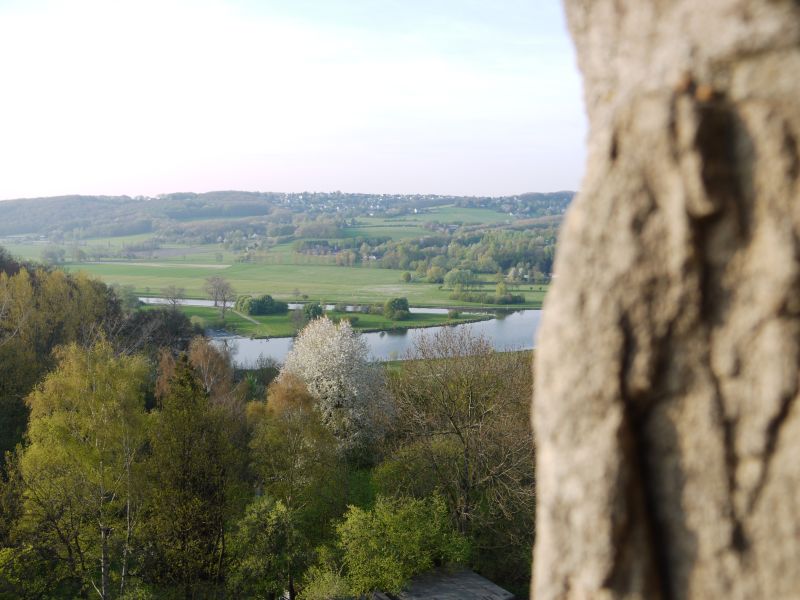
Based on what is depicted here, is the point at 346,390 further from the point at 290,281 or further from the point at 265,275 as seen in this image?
the point at 265,275

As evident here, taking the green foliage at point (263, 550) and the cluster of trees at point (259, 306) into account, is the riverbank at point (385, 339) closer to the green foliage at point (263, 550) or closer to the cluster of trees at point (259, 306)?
the cluster of trees at point (259, 306)

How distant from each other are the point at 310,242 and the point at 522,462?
429 ft

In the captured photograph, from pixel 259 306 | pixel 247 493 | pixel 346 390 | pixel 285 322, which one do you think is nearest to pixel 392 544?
pixel 247 493

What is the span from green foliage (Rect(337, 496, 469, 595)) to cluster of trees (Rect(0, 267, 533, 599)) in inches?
2.6

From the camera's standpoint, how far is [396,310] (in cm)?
8106

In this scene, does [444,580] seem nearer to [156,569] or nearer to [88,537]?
[156,569]

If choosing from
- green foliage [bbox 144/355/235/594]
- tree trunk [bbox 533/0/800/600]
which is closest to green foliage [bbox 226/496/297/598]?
green foliage [bbox 144/355/235/594]

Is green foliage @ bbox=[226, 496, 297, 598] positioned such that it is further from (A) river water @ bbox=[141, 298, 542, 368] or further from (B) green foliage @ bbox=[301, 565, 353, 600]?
(A) river water @ bbox=[141, 298, 542, 368]

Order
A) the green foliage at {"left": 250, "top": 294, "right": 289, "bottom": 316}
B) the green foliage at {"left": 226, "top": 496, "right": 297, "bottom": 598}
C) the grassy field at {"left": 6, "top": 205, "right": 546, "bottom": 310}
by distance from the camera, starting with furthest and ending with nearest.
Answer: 1. the grassy field at {"left": 6, "top": 205, "right": 546, "bottom": 310}
2. the green foliage at {"left": 250, "top": 294, "right": 289, "bottom": 316}
3. the green foliage at {"left": 226, "top": 496, "right": 297, "bottom": 598}

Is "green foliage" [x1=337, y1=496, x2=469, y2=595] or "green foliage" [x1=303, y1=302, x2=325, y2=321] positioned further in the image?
"green foliage" [x1=303, y1=302, x2=325, y2=321]

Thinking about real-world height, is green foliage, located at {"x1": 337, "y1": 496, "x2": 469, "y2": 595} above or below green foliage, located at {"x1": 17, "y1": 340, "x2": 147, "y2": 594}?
below

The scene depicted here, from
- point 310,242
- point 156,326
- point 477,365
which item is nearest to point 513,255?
point 310,242

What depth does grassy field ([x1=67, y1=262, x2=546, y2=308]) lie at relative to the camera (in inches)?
3851

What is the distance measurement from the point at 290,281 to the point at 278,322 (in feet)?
121
